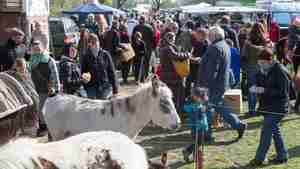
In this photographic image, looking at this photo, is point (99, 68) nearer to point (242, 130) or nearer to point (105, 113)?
point (105, 113)

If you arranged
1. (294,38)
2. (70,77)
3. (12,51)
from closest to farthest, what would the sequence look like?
1. (70,77)
2. (12,51)
3. (294,38)

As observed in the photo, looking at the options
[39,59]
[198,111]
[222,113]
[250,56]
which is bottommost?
[222,113]

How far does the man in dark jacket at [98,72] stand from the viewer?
9.19 m

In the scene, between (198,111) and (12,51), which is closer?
(198,111)

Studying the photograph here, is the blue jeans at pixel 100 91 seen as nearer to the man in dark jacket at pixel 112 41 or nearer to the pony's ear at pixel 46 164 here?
the pony's ear at pixel 46 164

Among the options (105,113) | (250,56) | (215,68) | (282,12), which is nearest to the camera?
(105,113)

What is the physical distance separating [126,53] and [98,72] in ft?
24.5

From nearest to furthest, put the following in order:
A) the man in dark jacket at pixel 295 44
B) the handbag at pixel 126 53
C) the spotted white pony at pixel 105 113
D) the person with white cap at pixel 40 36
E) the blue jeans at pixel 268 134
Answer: the spotted white pony at pixel 105 113, the blue jeans at pixel 268 134, the person with white cap at pixel 40 36, the man in dark jacket at pixel 295 44, the handbag at pixel 126 53

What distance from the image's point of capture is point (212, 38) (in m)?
9.84

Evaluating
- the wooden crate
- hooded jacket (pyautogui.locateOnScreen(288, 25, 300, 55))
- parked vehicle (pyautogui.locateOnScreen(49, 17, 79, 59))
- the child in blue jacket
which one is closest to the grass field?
the wooden crate

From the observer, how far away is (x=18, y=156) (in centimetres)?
Result: 205

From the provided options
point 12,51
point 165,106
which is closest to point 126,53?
point 12,51

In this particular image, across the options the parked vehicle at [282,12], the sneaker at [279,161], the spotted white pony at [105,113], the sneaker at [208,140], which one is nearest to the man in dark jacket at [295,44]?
the sneaker at [208,140]

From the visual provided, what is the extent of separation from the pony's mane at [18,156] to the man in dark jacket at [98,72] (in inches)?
274
